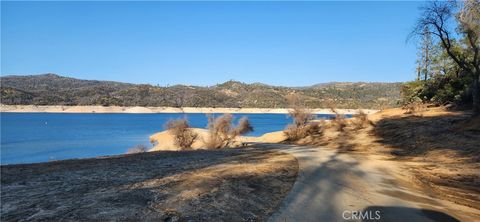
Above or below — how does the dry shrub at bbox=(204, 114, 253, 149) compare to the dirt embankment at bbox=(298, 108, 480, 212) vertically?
below

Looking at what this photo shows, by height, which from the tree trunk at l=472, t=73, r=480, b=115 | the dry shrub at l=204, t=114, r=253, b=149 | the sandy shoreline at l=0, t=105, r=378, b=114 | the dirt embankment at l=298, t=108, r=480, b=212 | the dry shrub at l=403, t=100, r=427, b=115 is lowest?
the sandy shoreline at l=0, t=105, r=378, b=114

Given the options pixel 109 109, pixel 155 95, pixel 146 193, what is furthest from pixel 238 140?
pixel 155 95

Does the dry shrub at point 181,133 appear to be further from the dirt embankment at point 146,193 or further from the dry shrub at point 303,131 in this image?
the dirt embankment at point 146,193

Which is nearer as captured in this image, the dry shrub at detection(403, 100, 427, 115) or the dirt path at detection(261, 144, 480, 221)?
the dirt path at detection(261, 144, 480, 221)

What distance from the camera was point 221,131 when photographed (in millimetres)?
34031

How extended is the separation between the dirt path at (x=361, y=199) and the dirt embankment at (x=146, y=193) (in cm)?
34

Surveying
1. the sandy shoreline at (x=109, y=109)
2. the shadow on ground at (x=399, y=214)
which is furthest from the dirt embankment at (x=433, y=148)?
the sandy shoreline at (x=109, y=109)

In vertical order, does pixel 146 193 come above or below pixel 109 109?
above

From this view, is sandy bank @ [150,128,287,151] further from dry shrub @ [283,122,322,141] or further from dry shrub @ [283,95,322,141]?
dry shrub @ [283,95,322,141]

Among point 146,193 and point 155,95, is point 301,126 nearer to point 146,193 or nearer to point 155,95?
point 146,193

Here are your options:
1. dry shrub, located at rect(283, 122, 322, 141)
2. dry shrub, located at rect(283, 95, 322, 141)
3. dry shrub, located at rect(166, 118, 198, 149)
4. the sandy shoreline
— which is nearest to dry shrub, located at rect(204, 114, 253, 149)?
dry shrub, located at rect(166, 118, 198, 149)

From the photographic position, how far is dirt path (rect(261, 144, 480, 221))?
6480 mm

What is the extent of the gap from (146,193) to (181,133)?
2675 cm

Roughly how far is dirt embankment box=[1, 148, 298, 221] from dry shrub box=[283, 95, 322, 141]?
64.8ft
